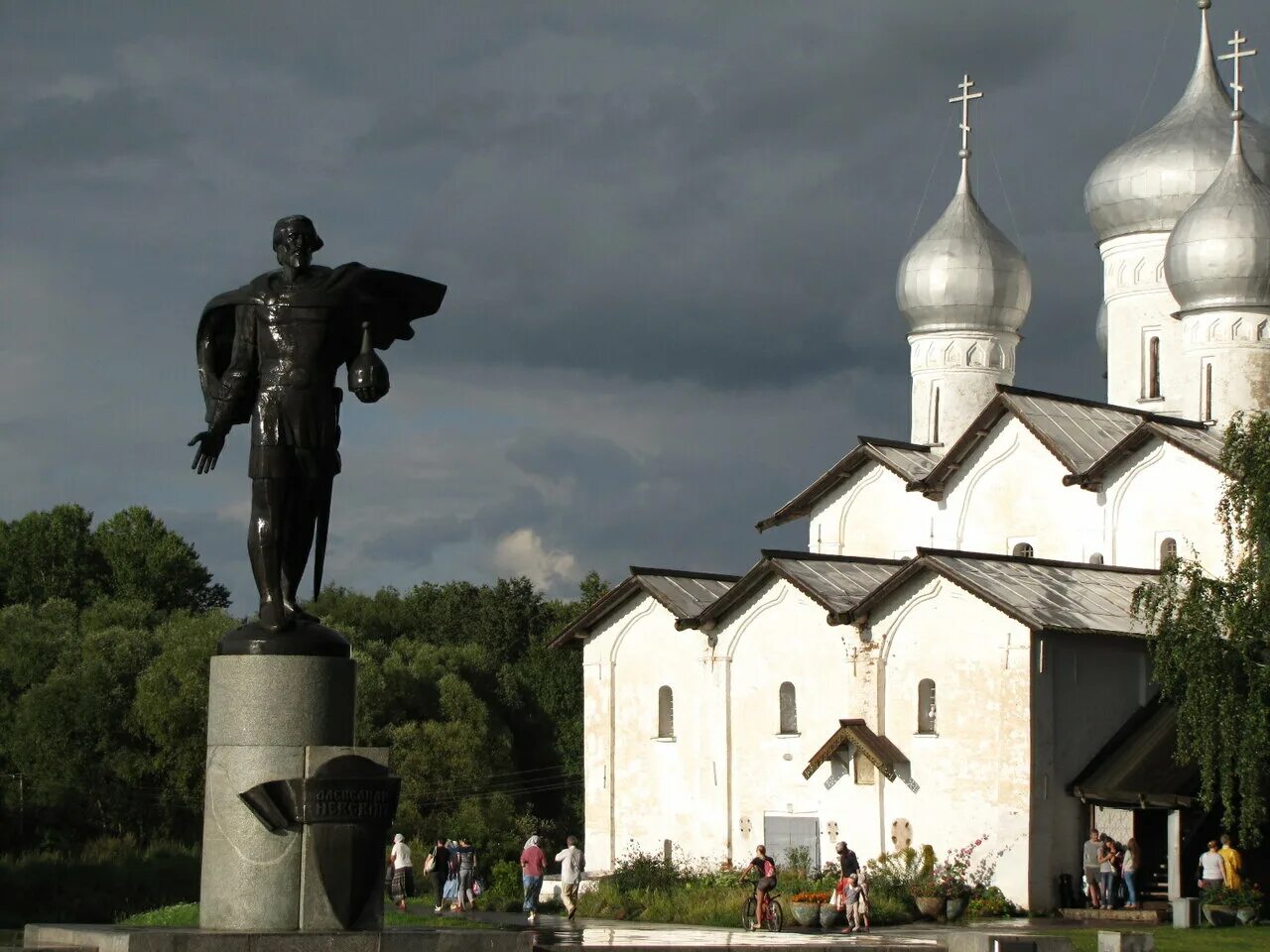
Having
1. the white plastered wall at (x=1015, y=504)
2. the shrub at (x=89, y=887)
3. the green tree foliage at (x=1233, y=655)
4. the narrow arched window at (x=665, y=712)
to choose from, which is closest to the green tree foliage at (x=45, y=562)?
the shrub at (x=89, y=887)

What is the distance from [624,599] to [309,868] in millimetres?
25547

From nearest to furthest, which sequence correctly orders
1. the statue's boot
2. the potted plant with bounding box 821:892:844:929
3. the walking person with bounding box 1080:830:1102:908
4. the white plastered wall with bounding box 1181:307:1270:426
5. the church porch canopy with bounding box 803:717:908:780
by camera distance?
the statue's boot < the potted plant with bounding box 821:892:844:929 < the walking person with bounding box 1080:830:1102:908 < the church porch canopy with bounding box 803:717:908:780 < the white plastered wall with bounding box 1181:307:1270:426

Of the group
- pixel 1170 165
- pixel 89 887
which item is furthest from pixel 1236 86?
pixel 89 887

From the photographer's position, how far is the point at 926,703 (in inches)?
1228

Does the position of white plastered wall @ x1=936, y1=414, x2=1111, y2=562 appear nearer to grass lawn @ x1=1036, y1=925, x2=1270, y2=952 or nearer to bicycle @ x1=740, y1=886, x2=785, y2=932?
grass lawn @ x1=1036, y1=925, x2=1270, y2=952

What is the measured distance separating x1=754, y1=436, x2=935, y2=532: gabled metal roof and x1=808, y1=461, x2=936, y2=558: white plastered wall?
136 mm

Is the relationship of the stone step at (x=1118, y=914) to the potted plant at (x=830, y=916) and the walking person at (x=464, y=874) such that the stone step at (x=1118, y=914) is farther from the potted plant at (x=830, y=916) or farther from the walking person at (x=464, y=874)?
the walking person at (x=464, y=874)

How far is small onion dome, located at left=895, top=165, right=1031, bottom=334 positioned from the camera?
125 ft

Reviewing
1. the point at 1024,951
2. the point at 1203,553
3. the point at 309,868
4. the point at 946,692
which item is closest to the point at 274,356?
the point at 309,868

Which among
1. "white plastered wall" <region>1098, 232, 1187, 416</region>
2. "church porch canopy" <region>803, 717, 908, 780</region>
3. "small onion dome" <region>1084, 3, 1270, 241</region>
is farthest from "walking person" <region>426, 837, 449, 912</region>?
"small onion dome" <region>1084, 3, 1270, 241</region>

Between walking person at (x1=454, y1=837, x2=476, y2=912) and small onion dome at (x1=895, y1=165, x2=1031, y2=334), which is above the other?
small onion dome at (x1=895, y1=165, x2=1031, y2=334)

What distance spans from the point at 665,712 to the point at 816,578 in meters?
3.78

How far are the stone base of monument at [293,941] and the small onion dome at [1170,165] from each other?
97.2 feet

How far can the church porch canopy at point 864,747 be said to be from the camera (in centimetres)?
3072
